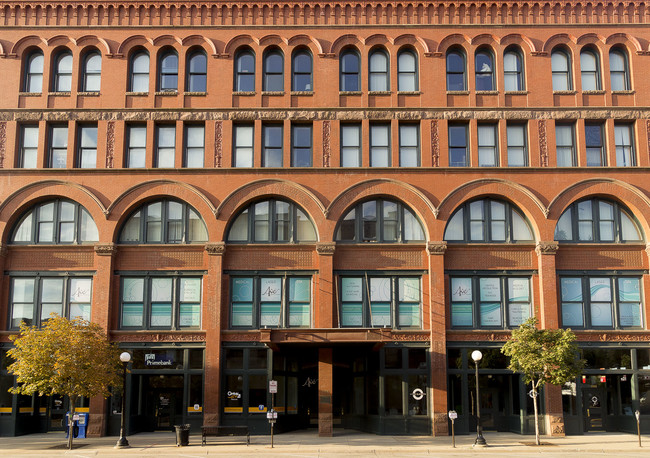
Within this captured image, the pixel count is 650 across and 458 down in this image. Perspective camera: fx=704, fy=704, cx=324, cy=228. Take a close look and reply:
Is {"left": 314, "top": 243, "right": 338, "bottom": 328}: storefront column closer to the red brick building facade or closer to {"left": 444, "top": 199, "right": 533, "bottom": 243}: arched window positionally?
the red brick building facade

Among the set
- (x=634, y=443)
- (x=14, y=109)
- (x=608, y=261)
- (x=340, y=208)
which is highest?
(x=14, y=109)

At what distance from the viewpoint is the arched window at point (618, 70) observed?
35.2 meters

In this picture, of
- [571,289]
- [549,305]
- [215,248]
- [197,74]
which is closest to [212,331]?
[215,248]

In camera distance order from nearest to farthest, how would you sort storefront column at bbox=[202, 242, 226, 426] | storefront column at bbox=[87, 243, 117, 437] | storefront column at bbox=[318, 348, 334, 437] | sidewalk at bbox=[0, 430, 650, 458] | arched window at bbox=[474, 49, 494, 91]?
1. sidewalk at bbox=[0, 430, 650, 458]
2. storefront column at bbox=[318, 348, 334, 437]
3. storefront column at bbox=[202, 242, 226, 426]
4. storefront column at bbox=[87, 243, 117, 437]
5. arched window at bbox=[474, 49, 494, 91]

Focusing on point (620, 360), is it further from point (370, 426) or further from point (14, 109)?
point (14, 109)

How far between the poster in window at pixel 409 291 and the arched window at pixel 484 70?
10271mm

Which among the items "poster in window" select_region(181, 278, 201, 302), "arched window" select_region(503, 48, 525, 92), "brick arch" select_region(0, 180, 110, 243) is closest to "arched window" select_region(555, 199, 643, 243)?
"arched window" select_region(503, 48, 525, 92)

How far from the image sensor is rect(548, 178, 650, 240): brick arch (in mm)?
A: 33562

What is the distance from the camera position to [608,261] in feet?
110

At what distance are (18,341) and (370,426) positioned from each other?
1598 centimetres

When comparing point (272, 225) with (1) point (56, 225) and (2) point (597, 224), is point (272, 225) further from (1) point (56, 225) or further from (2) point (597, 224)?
(2) point (597, 224)

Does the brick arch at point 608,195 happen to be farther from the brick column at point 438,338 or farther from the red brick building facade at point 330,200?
Answer: the brick column at point 438,338

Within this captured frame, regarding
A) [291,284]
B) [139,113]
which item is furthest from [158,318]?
[139,113]

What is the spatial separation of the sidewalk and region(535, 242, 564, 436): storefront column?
3.89 feet
